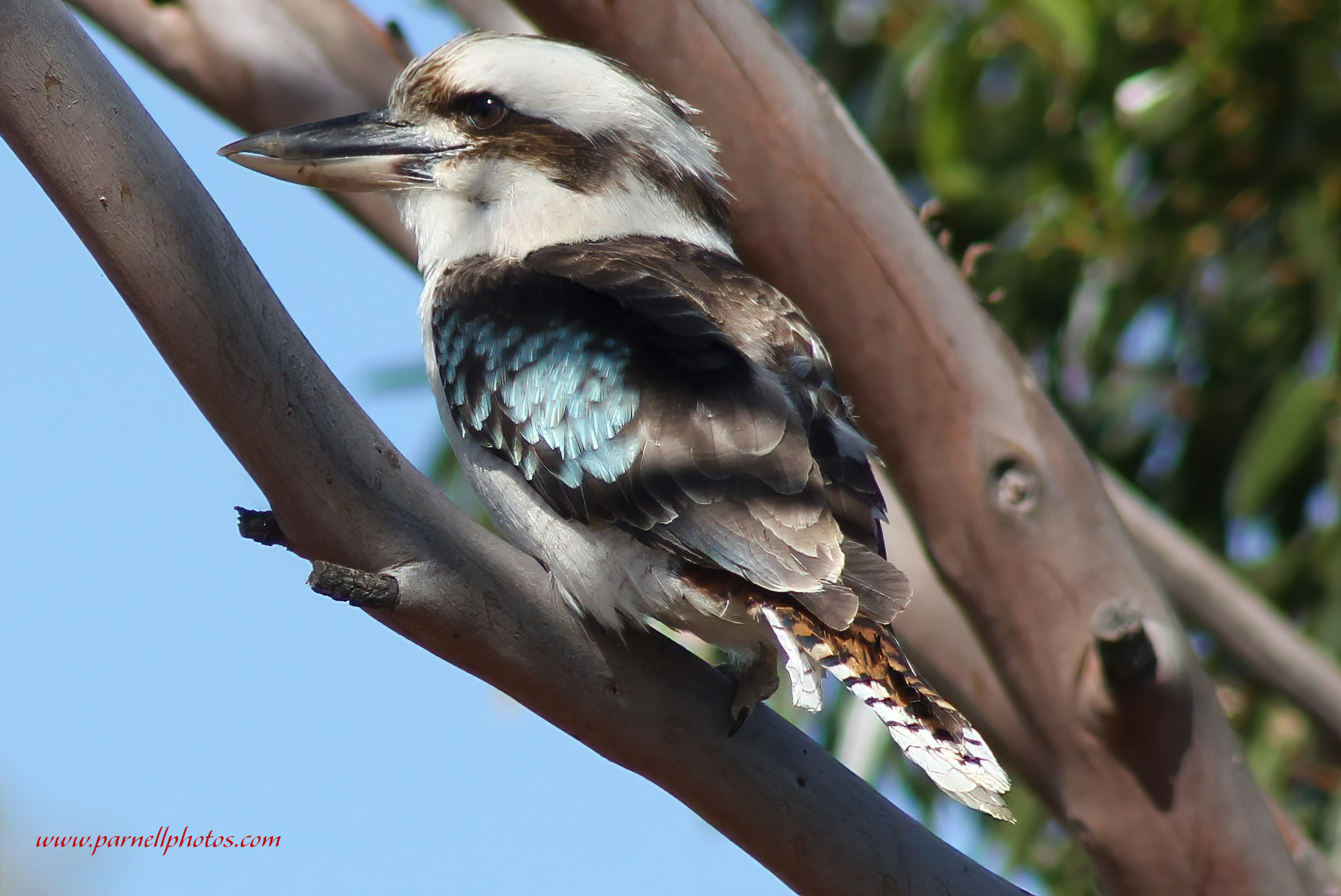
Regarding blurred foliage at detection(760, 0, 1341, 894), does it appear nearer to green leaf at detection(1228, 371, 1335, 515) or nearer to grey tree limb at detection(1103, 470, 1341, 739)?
green leaf at detection(1228, 371, 1335, 515)

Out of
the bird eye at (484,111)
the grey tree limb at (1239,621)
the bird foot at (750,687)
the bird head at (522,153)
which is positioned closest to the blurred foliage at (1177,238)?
the grey tree limb at (1239,621)

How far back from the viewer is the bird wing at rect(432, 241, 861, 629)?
1676mm

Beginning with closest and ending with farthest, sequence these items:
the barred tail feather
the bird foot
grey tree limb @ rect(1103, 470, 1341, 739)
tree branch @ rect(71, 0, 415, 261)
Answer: the barred tail feather < the bird foot < tree branch @ rect(71, 0, 415, 261) < grey tree limb @ rect(1103, 470, 1341, 739)

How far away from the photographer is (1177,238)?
13.1ft

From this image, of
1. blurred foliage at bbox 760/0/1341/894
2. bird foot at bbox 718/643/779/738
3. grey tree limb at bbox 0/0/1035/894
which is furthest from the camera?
blurred foliage at bbox 760/0/1341/894

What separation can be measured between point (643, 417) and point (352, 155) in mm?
743

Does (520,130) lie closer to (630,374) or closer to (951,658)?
(630,374)

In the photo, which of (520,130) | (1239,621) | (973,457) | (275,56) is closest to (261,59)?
(275,56)

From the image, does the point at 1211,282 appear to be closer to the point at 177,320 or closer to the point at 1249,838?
the point at 1249,838

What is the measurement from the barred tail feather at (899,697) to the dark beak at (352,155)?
1.00 meters

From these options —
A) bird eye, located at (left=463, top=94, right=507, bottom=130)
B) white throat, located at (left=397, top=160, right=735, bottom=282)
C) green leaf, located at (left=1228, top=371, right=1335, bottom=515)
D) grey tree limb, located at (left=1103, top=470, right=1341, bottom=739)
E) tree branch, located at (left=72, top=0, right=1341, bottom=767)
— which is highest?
tree branch, located at (left=72, top=0, right=1341, bottom=767)

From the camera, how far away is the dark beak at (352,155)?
2.26 meters

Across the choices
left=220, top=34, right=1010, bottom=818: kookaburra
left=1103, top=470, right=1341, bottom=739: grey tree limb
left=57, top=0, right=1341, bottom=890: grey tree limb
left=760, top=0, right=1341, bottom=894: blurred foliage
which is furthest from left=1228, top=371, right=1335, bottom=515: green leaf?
left=220, top=34, right=1010, bottom=818: kookaburra

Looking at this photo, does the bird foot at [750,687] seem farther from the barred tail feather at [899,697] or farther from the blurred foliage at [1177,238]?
the blurred foliage at [1177,238]
